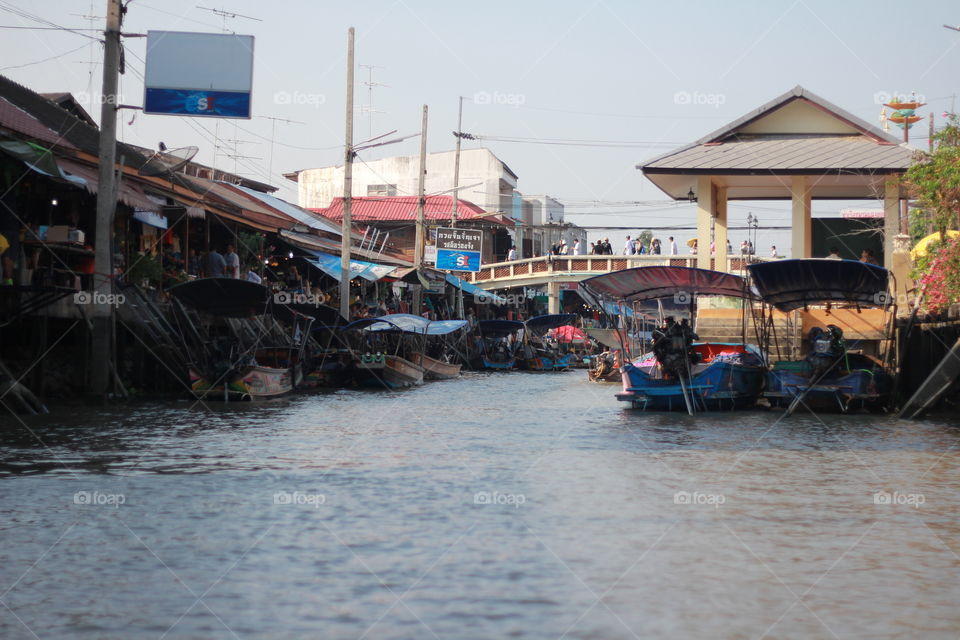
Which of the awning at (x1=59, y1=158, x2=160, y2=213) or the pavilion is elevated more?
the pavilion

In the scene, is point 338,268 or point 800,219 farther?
point 338,268

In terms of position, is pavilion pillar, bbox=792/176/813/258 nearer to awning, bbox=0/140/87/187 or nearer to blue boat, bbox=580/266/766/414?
blue boat, bbox=580/266/766/414

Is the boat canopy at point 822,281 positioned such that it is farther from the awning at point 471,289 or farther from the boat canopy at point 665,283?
the awning at point 471,289

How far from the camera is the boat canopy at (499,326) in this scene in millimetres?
41531

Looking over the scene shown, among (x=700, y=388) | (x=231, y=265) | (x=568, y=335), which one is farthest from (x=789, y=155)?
(x=568, y=335)

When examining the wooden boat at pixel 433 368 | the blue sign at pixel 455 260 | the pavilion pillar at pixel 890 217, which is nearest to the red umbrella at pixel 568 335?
the blue sign at pixel 455 260

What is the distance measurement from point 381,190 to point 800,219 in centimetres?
3745

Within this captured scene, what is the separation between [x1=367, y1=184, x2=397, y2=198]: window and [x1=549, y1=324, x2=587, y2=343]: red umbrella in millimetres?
13264

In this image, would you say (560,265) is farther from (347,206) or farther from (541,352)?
(347,206)

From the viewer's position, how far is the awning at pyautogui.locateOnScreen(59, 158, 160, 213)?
711 inches

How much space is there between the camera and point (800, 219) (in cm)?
2511

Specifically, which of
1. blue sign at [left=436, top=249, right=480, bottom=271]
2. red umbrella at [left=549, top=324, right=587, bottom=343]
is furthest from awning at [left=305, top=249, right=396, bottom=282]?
red umbrella at [left=549, top=324, right=587, bottom=343]

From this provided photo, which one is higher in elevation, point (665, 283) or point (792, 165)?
point (792, 165)

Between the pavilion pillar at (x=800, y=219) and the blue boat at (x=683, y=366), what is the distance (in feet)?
17.5
